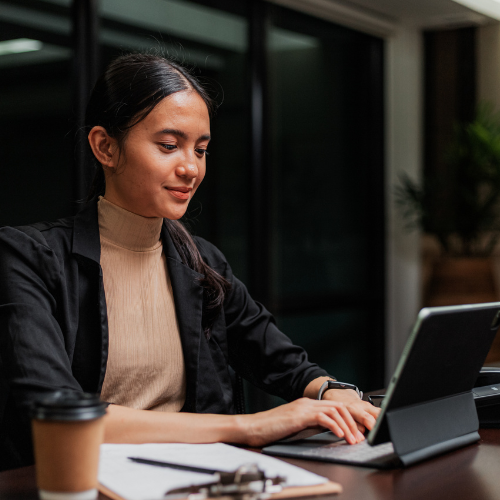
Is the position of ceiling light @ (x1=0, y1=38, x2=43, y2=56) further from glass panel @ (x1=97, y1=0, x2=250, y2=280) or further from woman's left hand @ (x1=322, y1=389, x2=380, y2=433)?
woman's left hand @ (x1=322, y1=389, x2=380, y2=433)

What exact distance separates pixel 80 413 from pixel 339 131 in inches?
162

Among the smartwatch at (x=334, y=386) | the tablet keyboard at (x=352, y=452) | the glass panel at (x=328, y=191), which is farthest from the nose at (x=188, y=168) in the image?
the glass panel at (x=328, y=191)

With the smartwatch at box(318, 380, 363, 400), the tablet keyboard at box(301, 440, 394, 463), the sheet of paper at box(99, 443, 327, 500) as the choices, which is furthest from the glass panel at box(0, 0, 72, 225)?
the tablet keyboard at box(301, 440, 394, 463)

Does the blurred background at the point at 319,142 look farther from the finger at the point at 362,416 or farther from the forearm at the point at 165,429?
the finger at the point at 362,416

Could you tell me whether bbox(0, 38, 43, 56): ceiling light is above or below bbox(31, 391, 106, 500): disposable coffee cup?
above

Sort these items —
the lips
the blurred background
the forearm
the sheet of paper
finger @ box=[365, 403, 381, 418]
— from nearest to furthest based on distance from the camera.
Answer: the sheet of paper < the forearm < finger @ box=[365, 403, 381, 418] < the lips < the blurred background

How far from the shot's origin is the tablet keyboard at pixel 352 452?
106 centimetres

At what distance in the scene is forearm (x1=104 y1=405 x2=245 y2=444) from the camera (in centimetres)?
115

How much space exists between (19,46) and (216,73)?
1223mm

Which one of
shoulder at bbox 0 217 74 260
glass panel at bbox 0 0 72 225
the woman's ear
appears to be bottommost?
shoulder at bbox 0 217 74 260

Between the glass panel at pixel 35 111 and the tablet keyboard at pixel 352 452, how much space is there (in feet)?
7.07

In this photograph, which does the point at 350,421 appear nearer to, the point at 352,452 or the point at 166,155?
the point at 352,452

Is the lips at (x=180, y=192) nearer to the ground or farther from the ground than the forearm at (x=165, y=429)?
farther from the ground

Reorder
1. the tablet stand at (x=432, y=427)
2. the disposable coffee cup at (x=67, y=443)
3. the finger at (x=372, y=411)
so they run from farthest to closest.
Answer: the finger at (x=372, y=411) < the tablet stand at (x=432, y=427) < the disposable coffee cup at (x=67, y=443)
